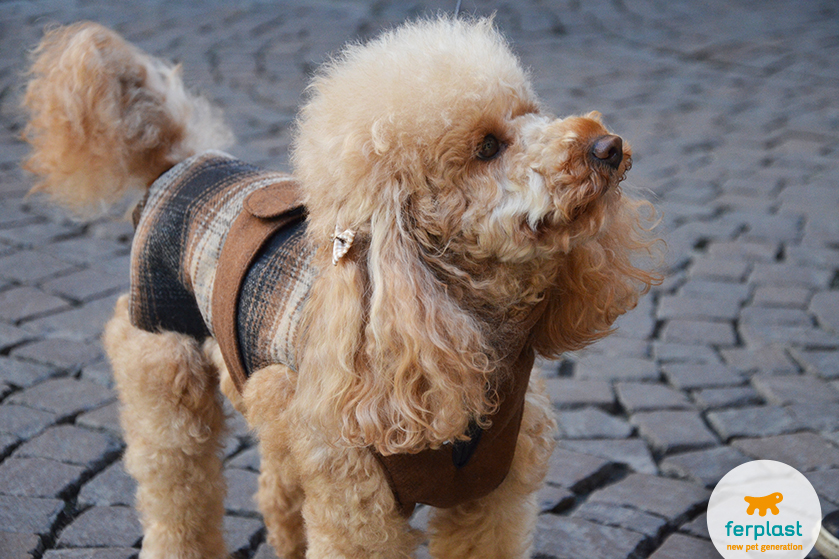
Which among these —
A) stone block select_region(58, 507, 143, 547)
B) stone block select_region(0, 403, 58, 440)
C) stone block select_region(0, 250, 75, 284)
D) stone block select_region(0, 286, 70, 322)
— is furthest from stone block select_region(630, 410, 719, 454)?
stone block select_region(0, 250, 75, 284)

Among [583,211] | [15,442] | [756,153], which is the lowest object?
[15,442]

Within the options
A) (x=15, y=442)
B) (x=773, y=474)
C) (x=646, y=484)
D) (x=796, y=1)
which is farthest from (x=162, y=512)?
(x=796, y=1)

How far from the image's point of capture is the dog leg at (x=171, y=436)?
2.36 meters

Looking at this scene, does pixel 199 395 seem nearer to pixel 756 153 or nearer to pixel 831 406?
pixel 831 406

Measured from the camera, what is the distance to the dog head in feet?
5.49

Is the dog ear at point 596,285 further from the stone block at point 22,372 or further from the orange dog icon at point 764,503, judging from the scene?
the stone block at point 22,372

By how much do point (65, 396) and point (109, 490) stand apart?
2.12ft

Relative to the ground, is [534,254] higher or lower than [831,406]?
higher

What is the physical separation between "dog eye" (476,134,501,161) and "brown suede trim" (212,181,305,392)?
1.72ft

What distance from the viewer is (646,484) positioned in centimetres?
297

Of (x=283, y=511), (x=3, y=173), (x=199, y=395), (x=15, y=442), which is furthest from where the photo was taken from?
(x=3, y=173)

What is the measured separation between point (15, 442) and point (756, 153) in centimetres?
548

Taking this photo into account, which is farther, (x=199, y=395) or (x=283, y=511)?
(x=283, y=511)

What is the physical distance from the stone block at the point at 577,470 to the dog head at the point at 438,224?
A: 1.31 meters
